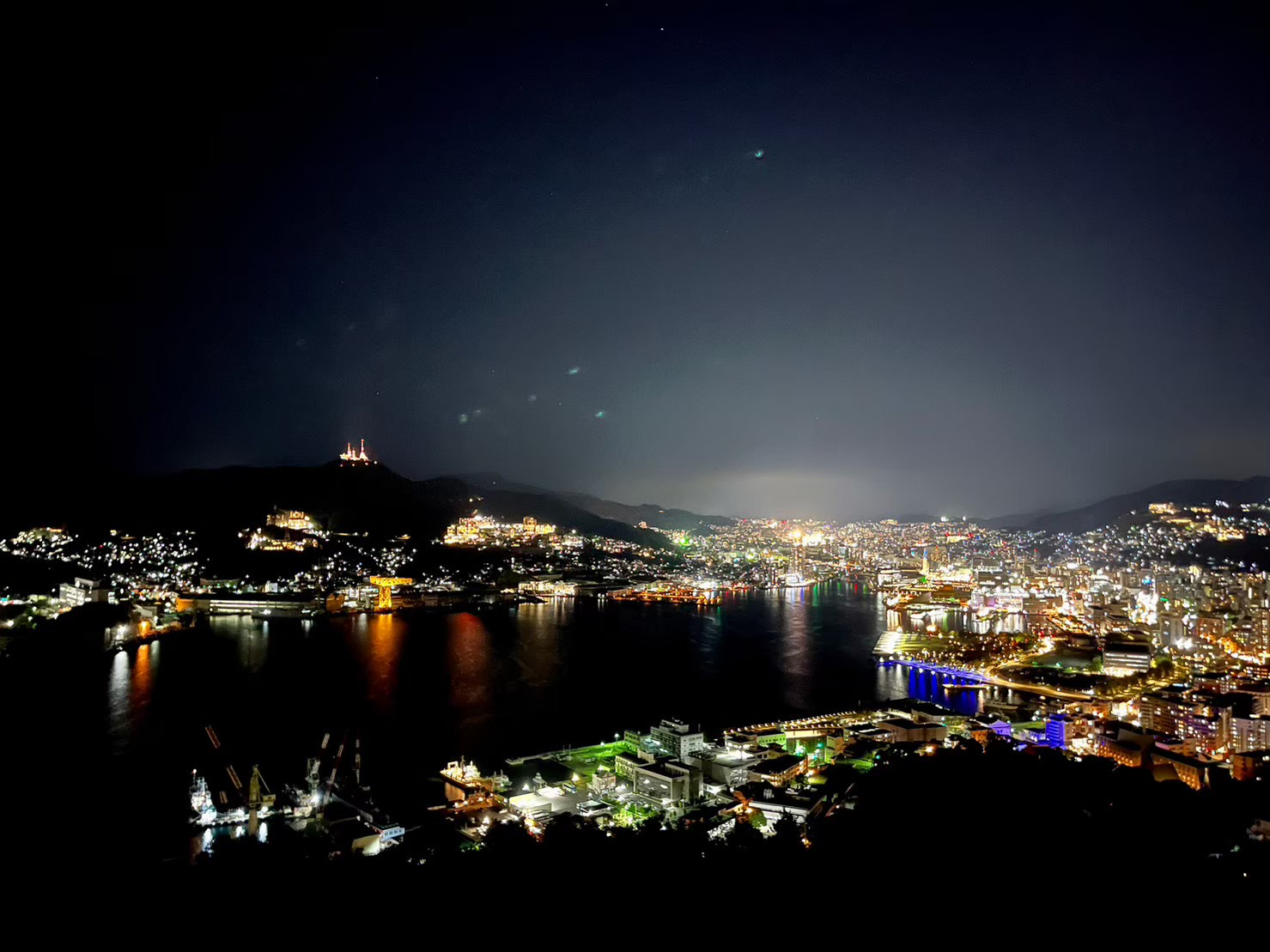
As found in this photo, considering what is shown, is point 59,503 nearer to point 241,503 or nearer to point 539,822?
point 241,503

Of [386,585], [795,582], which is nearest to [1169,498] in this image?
[795,582]

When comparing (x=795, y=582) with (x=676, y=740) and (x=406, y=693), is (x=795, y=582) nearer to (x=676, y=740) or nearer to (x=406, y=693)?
(x=406, y=693)

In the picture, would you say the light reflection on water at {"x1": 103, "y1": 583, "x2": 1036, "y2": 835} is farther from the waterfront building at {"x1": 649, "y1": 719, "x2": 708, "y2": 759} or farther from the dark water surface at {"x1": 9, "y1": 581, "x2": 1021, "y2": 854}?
Result: the waterfront building at {"x1": 649, "y1": 719, "x2": 708, "y2": 759}

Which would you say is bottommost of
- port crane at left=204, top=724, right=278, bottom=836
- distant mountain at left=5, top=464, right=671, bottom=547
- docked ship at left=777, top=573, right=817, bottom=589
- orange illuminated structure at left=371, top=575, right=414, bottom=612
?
docked ship at left=777, top=573, right=817, bottom=589

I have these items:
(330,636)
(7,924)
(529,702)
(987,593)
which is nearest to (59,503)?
(330,636)

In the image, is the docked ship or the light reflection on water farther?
the docked ship

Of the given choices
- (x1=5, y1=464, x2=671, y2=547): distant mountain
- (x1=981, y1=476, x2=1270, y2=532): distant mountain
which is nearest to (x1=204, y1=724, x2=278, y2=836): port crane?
(x1=5, y1=464, x2=671, y2=547): distant mountain

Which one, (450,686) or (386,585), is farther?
(386,585)
